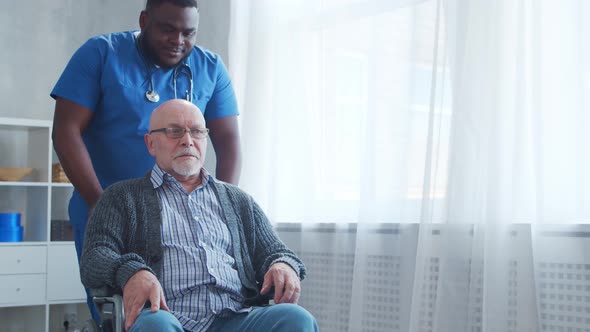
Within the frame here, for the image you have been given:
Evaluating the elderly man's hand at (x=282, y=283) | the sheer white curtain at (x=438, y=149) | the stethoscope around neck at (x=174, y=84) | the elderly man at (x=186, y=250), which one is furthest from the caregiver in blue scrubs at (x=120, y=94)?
the sheer white curtain at (x=438, y=149)

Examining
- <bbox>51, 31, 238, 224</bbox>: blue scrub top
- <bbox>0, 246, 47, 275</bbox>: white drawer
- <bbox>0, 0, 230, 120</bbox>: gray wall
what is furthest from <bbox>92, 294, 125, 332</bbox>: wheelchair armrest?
<bbox>0, 0, 230, 120</bbox>: gray wall

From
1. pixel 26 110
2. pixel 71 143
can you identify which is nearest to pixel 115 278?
pixel 71 143

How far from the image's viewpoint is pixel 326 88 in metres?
3.53

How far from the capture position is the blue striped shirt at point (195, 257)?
2.03 metres

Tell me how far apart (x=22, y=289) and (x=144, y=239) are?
9.10 feet

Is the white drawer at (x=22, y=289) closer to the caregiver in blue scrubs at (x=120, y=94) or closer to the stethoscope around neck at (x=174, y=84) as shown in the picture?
the caregiver in blue scrubs at (x=120, y=94)

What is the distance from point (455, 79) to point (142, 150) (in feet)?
3.58

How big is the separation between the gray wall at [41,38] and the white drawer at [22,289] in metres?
1.02

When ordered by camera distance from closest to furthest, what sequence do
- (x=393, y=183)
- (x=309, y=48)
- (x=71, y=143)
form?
1. (x=71, y=143)
2. (x=393, y=183)
3. (x=309, y=48)

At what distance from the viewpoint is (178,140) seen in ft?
7.23

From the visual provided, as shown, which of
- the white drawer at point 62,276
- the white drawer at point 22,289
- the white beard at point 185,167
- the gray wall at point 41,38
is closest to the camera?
the white beard at point 185,167

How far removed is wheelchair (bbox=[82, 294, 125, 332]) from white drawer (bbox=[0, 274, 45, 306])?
273cm

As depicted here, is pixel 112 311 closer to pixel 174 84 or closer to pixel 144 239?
pixel 144 239

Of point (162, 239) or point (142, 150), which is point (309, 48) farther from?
point (162, 239)
